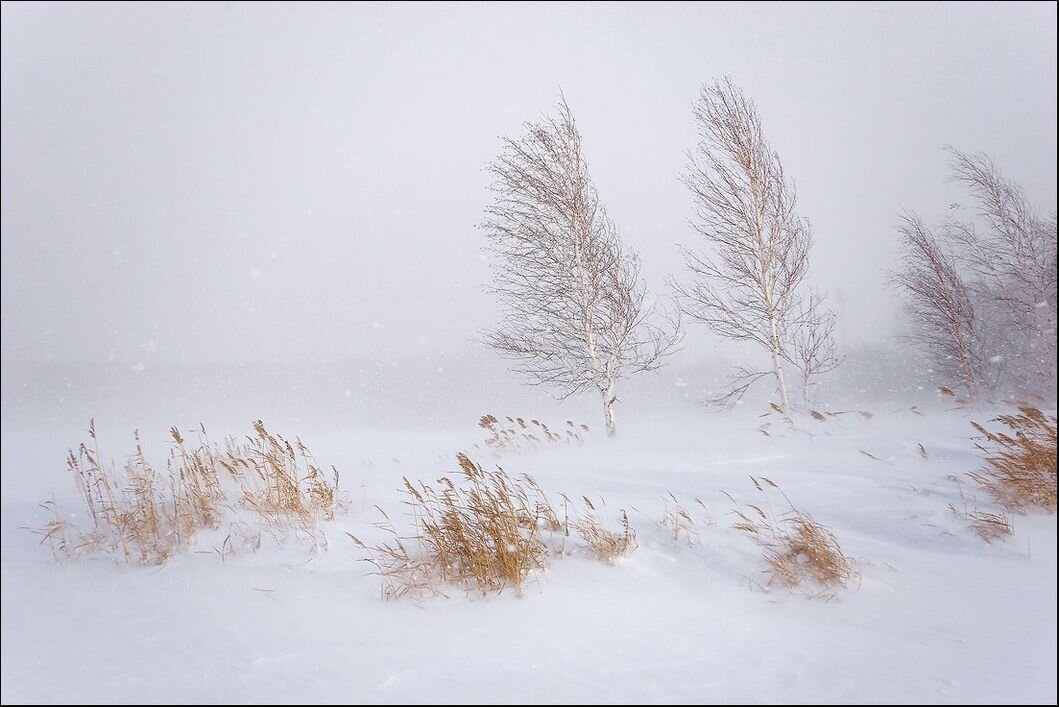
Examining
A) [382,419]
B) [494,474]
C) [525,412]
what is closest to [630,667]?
[494,474]

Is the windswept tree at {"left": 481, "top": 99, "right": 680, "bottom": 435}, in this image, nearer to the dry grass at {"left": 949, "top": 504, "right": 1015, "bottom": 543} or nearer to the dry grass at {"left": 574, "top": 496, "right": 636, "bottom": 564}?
the dry grass at {"left": 574, "top": 496, "right": 636, "bottom": 564}

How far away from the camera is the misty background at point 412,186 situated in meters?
4.17

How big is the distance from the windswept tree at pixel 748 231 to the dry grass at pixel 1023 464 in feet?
4.36

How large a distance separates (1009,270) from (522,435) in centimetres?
361

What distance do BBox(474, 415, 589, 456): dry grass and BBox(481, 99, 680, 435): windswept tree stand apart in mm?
328

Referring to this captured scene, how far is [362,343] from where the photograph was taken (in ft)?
15.8

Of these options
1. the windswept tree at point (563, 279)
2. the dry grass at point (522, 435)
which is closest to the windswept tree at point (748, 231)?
the windswept tree at point (563, 279)

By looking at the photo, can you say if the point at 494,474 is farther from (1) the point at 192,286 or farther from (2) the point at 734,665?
(1) the point at 192,286

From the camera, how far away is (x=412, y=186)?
591cm

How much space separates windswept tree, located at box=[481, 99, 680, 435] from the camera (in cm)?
482

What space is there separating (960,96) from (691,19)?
2.55 metres

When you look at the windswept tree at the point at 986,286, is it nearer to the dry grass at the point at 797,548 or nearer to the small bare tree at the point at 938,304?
the small bare tree at the point at 938,304

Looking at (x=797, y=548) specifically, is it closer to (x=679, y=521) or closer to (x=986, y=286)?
(x=679, y=521)

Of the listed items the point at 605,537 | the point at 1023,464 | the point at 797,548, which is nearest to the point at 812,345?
the point at 1023,464
